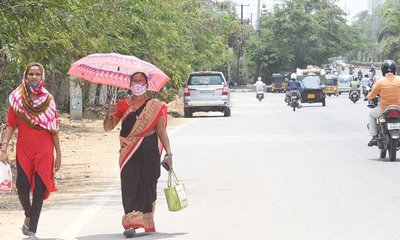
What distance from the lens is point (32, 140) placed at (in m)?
9.05

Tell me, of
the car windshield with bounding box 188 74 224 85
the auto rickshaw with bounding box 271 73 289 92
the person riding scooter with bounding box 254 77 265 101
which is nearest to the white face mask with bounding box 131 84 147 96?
the car windshield with bounding box 188 74 224 85

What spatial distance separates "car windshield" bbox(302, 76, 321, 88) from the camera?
46.1 m

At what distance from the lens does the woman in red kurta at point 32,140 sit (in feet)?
29.5

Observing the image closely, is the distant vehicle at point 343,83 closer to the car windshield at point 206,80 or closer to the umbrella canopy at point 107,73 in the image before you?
the car windshield at point 206,80

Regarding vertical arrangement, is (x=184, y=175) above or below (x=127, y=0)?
below

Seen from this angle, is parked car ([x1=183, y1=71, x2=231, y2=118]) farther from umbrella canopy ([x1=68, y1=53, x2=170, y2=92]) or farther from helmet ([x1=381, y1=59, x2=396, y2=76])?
umbrella canopy ([x1=68, y1=53, x2=170, y2=92])

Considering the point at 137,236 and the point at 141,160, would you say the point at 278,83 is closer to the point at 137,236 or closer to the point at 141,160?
the point at 141,160

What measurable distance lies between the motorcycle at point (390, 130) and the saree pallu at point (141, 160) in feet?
26.0

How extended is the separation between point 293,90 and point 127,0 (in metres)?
25.7

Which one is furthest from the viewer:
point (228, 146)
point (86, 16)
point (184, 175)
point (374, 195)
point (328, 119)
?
point (328, 119)

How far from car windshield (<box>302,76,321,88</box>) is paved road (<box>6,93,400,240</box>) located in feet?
81.5

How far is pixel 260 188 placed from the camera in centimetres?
1283

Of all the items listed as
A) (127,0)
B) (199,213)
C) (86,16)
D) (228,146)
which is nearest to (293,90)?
(228,146)

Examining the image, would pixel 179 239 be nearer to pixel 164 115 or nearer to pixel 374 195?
pixel 164 115
